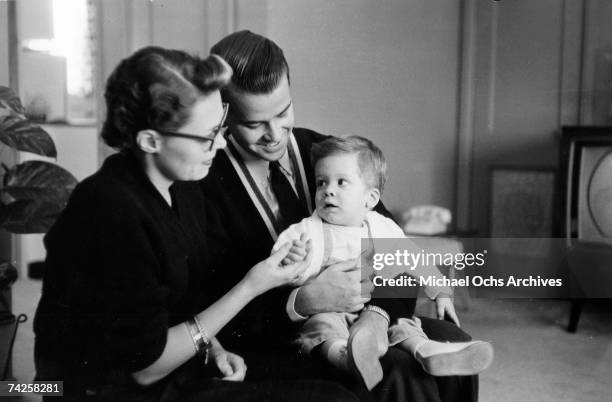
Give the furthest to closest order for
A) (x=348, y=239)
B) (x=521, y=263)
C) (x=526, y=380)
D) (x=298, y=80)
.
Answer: (x=521, y=263)
(x=298, y=80)
(x=526, y=380)
(x=348, y=239)

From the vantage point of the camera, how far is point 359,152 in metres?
1.35

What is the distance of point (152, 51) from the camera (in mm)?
1063

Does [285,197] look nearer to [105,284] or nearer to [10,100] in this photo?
[105,284]

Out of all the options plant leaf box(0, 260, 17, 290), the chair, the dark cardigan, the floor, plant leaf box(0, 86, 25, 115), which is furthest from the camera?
the chair

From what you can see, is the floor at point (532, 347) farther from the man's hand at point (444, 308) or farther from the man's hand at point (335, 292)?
the man's hand at point (335, 292)

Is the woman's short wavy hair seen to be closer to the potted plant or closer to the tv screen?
the potted plant

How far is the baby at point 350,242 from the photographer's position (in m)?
1.13

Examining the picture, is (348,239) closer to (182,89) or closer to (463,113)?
(182,89)

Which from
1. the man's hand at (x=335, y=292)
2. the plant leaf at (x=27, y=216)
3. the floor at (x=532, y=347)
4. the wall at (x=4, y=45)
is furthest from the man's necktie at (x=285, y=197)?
the floor at (x=532, y=347)

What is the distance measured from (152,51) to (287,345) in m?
0.62

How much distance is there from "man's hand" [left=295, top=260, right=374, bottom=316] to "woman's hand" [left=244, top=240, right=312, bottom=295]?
0.25 ft

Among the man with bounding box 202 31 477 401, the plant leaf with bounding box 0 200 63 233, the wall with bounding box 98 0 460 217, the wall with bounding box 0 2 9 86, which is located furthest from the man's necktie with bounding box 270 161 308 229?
the wall with bounding box 0 2 9 86

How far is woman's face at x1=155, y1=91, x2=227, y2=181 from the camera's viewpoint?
A: 1087mm

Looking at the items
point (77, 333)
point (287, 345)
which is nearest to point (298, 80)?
point (287, 345)
